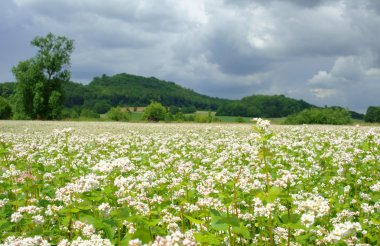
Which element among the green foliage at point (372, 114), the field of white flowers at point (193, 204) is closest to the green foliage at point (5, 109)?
the green foliage at point (372, 114)

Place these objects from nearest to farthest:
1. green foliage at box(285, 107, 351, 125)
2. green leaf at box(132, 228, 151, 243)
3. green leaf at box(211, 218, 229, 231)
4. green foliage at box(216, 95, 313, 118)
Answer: green leaf at box(132, 228, 151, 243) < green leaf at box(211, 218, 229, 231) < green foliage at box(285, 107, 351, 125) < green foliage at box(216, 95, 313, 118)

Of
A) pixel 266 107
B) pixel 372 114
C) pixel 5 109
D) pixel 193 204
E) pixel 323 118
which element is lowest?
pixel 193 204

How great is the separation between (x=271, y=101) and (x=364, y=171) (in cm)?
13301

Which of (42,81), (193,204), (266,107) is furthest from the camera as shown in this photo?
(266,107)

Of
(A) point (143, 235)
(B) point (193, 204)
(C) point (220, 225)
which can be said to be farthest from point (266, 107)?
(A) point (143, 235)

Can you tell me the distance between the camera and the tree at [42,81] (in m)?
86.9

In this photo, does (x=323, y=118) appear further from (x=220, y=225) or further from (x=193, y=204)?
(x=220, y=225)

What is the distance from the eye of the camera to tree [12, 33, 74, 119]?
3420 inches

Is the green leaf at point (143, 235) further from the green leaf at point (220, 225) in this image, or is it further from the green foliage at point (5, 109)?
the green foliage at point (5, 109)

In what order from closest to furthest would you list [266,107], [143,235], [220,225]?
[143,235]
[220,225]
[266,107]

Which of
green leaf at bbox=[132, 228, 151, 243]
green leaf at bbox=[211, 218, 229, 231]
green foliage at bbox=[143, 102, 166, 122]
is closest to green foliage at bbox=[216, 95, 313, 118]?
green foliage at bbox=[143, 102, 166, 122]

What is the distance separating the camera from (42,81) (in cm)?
9000

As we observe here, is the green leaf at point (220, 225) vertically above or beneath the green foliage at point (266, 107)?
beneath

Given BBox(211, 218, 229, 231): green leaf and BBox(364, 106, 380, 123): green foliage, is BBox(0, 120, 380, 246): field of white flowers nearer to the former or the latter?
BBox(211, 218, 229, 231): green leaf
